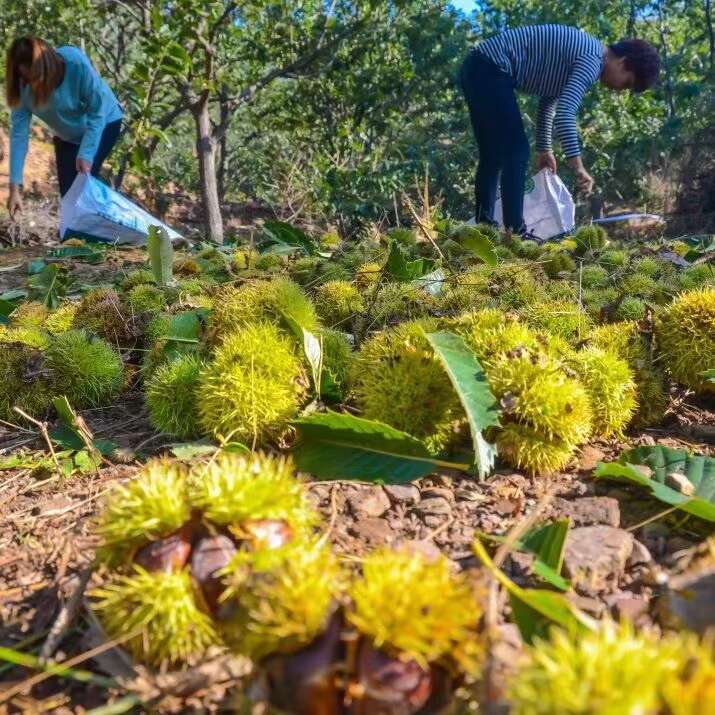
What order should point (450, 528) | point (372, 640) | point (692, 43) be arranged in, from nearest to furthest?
point (372, 640) → point (450, 528) → point (692, 43)

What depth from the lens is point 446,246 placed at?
10.1 feet

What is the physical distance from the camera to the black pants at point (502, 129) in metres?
5.14

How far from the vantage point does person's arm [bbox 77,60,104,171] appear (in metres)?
5.46

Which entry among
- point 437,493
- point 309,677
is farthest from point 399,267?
point 309,677

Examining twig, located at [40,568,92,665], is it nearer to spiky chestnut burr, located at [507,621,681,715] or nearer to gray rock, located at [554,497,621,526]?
spiky chestnut burr, located at [507,621,681,715]

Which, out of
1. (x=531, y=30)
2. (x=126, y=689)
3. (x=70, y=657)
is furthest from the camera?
(x=531, y=30)

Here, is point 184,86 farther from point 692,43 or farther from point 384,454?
point 692,43

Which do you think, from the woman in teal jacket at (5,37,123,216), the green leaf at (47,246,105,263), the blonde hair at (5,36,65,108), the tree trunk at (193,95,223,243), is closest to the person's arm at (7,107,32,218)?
the woman in teal jacket at (5,37,123,216)

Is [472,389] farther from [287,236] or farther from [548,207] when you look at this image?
[548,207]

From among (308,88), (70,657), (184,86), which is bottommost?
(70,657)

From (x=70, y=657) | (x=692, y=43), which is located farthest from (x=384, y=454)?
(x=692, y=43)

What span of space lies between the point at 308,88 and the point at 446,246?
9367 millimetres


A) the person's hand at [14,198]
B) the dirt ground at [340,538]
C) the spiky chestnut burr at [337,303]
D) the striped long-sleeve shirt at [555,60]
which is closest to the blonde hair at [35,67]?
the person's hand at [14,198]

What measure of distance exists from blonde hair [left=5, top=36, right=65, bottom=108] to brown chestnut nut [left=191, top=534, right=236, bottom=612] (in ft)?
17.7
